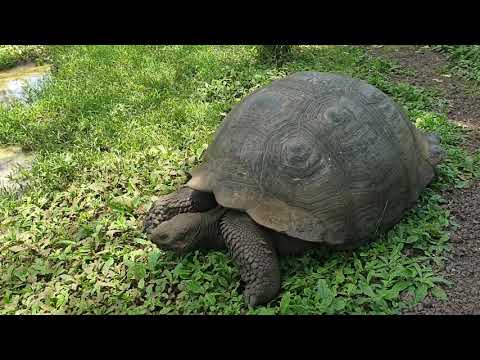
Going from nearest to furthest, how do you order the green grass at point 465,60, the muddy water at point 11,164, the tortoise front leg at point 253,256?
the tortoise front leg at point 253,256, the muddy water at point 11,164, the green grass at point 465,60

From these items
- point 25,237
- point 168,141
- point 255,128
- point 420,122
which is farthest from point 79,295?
point 420,122

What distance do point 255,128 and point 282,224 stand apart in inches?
28.6

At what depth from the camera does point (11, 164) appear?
507 centimetres

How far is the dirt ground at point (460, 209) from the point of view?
3051mm

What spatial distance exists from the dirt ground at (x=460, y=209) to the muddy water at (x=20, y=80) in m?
4.96

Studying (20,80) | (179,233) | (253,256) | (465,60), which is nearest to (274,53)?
(465,60)

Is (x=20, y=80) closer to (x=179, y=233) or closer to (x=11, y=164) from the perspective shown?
(x=11, y=164)

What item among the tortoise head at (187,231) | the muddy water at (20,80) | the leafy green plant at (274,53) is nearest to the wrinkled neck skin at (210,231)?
the tortoise head at (187,231)

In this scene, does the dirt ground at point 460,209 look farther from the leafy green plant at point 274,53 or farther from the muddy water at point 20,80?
the muddy water at point 20,80

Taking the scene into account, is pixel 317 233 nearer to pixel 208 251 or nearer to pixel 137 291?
pixel 208 251

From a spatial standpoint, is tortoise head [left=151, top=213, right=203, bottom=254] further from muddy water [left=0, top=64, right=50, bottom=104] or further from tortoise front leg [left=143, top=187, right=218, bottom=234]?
muddy water [left=0, top=64, right=50, bottom=104]

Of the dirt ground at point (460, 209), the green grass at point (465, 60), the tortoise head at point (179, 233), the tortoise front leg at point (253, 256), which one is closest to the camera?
the dirt ground at point (460, 209)

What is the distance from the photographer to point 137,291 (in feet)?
11.4

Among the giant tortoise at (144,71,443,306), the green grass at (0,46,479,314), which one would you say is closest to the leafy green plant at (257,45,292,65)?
the green grass at (0,46,479,314)
